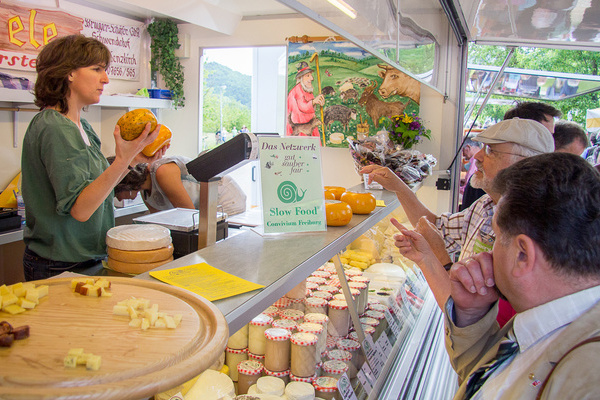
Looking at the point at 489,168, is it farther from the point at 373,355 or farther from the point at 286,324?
the point at 286,324

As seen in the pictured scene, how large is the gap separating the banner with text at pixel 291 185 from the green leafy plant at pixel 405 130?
334cm

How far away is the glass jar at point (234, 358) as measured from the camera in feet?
6.50

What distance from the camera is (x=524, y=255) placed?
3.85ft

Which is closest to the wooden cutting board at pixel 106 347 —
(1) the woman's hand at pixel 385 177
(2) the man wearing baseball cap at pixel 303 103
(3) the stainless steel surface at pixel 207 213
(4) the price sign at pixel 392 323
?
(3) the stainless steel surface at pixel 207 213

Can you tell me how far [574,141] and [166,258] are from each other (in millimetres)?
3264

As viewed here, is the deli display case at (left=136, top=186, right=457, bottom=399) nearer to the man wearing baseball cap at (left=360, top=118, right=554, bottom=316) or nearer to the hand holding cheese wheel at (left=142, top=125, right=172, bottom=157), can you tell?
the man wearing baseball cap at (left=360, top=118, right=554, bottom=316)

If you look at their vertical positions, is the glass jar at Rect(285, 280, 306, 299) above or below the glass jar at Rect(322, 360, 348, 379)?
above

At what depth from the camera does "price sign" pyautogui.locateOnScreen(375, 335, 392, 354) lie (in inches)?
94.9

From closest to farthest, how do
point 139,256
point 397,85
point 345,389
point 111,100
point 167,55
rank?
point 139,256 < point 345,389 < point 111,100 < point 397,85 < point 167,55

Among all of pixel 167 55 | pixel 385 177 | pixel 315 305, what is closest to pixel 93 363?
pixel 315 305

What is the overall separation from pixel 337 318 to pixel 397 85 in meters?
4.00

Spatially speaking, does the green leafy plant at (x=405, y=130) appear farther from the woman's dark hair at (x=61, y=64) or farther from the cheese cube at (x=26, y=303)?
the cheese cube at (x=26, y=303)

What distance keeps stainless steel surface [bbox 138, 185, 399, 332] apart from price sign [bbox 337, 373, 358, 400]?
0.52m

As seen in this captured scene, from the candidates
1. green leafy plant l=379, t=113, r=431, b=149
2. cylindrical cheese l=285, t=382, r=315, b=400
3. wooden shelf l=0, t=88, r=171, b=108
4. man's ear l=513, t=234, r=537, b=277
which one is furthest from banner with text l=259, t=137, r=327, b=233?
wooden shelf l=0, t=88, r=171, b=108
